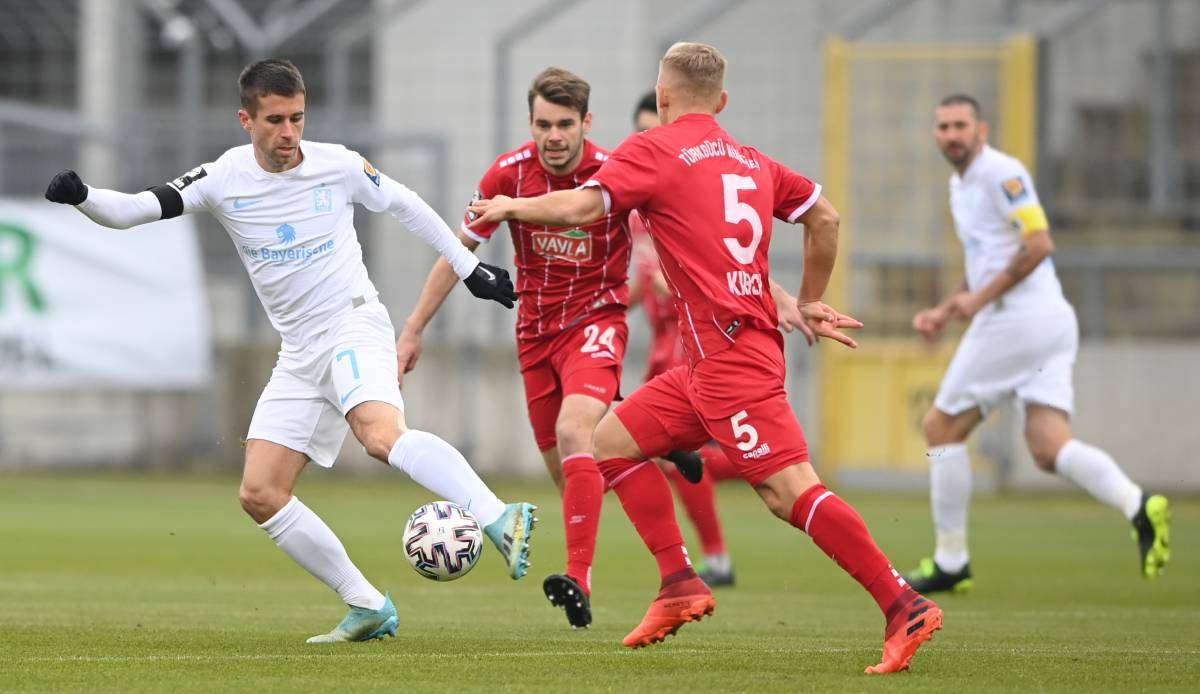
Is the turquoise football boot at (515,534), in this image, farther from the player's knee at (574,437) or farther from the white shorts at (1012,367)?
the white shorts at (1012,367)

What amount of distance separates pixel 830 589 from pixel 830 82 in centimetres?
1041

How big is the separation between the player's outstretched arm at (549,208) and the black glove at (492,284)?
0.55 meters

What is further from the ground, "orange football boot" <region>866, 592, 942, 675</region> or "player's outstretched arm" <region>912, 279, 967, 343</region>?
"player's outstretched arm" <region>912, 279, 967, 343</region>

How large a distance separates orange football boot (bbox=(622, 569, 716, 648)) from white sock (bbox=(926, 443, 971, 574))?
3.19 m

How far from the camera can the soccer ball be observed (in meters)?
6.48

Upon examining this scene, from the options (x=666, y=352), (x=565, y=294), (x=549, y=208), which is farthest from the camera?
(x=666, y=352)

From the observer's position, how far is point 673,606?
22.1ft

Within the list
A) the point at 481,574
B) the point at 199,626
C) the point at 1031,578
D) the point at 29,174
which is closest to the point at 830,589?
the point at 1031,578

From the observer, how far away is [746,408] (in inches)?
252

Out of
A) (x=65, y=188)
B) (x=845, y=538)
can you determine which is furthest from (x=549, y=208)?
(x=65, y=188)

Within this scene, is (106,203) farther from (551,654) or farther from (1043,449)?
(1043,449)

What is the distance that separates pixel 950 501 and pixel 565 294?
9.01 ft

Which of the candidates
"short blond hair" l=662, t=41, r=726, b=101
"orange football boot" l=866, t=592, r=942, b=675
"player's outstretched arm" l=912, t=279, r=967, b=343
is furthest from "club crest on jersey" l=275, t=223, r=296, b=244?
"player's outstretched arm" l=912, t=279, r=967, b=343

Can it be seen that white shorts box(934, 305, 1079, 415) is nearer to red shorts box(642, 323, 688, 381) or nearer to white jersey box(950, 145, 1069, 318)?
white jersey box(950, 145, 1069, 318)
